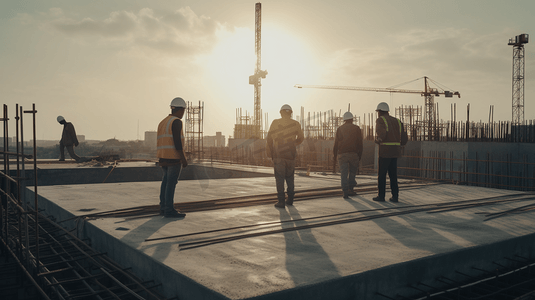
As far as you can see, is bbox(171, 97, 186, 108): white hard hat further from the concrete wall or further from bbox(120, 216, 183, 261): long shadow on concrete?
the concrete wall

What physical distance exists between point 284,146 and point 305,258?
2641 millimetres

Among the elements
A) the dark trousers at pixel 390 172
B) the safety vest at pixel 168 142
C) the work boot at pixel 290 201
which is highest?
the safety vest at pixel 168 142

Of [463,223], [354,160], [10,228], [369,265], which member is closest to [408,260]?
[369,265]

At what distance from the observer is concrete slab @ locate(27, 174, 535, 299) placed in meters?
2.47

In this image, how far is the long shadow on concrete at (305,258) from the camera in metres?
2.53

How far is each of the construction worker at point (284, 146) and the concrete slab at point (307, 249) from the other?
41cm

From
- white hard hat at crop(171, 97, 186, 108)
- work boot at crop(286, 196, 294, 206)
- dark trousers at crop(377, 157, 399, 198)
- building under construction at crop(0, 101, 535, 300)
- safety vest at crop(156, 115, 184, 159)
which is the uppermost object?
white hard hat at crop(171, 97, 186, 108)

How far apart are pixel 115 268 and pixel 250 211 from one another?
2.16m

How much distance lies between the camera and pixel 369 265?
2.74m

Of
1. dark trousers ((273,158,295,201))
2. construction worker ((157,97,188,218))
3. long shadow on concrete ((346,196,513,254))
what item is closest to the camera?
long shadow on concrete ((346,196,513,254))

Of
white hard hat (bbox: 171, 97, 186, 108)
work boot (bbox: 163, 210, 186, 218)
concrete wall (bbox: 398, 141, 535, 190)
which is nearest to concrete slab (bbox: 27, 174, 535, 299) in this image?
work boot (bbox: 163, 210, 186, 218)

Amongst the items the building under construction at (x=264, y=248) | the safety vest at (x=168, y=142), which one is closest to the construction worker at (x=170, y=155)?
the safety vest at (x=168, y=142)

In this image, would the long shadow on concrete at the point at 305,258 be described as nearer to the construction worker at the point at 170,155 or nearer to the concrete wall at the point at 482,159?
the construction worker at the point at 170,155

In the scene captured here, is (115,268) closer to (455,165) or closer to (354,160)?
(354,160)
